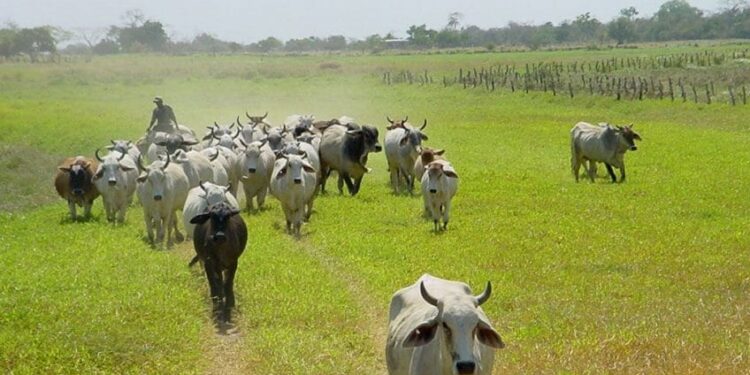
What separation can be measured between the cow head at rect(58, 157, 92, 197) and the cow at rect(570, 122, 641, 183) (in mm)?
12161

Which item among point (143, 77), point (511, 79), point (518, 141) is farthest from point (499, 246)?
point (143, 77)

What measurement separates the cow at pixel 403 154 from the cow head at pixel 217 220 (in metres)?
10.2

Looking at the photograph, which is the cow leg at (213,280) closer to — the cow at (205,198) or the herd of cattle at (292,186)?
the herd of cattle at (292,186)

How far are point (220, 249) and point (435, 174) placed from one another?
594 centimetres

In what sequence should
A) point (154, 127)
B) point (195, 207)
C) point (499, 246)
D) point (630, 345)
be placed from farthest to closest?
point (154, 127) < point (499, 246) < point (195, 207) < point (630, 345)

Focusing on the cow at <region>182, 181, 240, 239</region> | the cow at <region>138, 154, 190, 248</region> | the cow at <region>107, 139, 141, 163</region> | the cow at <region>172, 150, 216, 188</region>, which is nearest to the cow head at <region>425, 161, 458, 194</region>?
the cow at <region>182, 181, 240, 239</region>

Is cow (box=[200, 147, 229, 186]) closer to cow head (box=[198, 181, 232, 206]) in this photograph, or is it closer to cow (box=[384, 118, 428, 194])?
cow (box=[384, 118, 428, 194])

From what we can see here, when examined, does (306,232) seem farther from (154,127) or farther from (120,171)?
(154,127)

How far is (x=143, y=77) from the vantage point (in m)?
66.4

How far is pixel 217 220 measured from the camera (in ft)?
39.3

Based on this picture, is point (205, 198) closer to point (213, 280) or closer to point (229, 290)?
point (213, 280)

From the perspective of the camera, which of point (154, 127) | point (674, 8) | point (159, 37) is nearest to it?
point (154, 127)

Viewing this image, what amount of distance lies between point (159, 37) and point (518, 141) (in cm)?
12246

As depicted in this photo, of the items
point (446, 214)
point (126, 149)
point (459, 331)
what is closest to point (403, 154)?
point (446, 214)
